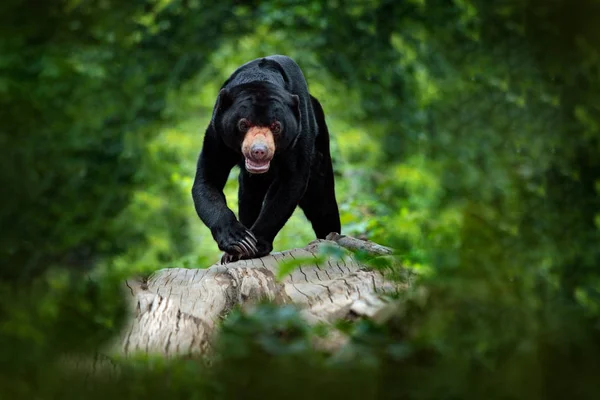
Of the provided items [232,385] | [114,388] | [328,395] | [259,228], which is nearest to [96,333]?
[114,388]

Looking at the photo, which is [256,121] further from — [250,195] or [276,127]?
[250,195]

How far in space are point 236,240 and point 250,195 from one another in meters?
1.06

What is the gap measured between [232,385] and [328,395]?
0.33m

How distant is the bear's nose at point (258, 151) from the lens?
5535 mm

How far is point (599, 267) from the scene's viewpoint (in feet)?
11.0

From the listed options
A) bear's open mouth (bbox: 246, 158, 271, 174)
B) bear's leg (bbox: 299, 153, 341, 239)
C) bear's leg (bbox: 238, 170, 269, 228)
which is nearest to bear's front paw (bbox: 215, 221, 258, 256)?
bear's open mouth (bbox: 246, 158, 271, 174)

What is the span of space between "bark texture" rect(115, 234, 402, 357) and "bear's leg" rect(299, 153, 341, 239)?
190 cm

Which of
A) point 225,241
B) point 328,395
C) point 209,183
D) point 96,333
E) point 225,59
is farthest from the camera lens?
point 225,59

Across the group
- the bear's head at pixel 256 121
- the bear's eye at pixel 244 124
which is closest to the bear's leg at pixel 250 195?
the bear's head at pixel 256 121

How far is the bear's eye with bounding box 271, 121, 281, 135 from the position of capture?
5.69 metres

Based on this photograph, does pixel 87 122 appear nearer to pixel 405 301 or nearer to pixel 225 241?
pixel 225 241

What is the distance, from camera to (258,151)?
18.1 ft

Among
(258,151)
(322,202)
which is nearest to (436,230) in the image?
(258,151)

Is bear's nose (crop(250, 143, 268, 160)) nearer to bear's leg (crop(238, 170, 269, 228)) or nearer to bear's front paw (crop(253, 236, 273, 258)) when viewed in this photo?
bear's front paw (crop(253, 236, 273, 258))
